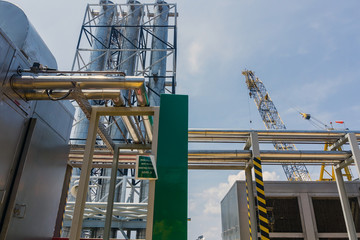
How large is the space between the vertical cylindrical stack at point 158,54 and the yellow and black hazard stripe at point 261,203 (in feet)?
20.0

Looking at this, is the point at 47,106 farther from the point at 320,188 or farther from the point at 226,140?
the point at 320,188

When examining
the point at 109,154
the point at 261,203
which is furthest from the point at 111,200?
the point at 261,203

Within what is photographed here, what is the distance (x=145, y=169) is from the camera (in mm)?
3699

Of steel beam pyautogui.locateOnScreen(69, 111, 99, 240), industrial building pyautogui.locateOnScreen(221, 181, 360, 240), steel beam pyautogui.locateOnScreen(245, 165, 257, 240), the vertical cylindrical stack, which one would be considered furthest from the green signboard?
the vertical cylindrical stack

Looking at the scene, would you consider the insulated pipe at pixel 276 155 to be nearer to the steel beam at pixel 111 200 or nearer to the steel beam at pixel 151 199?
the steel beam at pixel 111 200

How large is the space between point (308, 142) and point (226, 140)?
105 inches

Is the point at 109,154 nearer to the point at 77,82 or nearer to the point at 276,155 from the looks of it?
the point at 77,82

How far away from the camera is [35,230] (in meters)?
4.31

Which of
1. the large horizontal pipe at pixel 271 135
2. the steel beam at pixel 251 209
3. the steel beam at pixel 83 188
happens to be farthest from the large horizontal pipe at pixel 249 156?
the steel beam at pixel 83 188

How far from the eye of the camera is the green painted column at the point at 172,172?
3555 millimetres

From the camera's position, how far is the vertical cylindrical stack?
1214cm

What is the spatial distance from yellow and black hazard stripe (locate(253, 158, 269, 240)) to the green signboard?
379cm

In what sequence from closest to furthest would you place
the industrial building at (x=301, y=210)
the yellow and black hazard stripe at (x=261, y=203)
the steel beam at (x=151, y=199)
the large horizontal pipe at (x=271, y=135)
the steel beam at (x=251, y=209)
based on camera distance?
the steel beam at (x=151, y=199), the yellow and black hazard stripe at (x=261, y=203), the steel beam at (x=251, y=209), the large horizontal pipe at (x=271, y=135), the industrial building at (x=301, y=210)

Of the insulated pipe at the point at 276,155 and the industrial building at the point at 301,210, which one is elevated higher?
the insulated pipe at the point at 276,155
